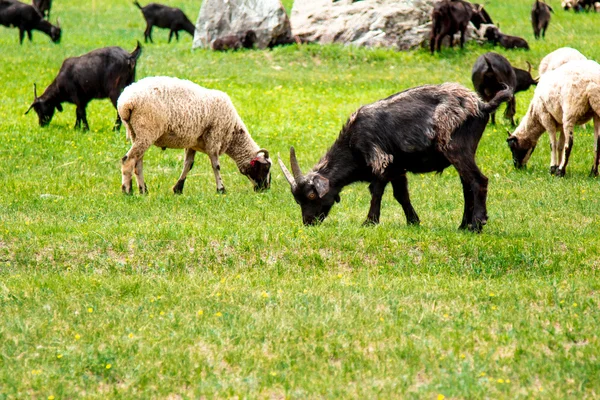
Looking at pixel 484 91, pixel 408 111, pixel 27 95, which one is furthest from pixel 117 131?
pixel 408 111

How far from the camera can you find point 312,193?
10141 millimetres

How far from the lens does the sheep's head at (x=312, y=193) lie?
396 inches

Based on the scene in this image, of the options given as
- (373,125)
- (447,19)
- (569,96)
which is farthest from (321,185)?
(447,19)

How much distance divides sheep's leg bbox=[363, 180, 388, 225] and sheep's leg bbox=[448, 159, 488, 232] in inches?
36.0

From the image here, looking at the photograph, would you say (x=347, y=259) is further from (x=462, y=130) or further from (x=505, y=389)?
(x=505, y=389)

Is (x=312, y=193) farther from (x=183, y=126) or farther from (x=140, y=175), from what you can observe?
(x=140, y=175)

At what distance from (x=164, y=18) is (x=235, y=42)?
7.82 meters

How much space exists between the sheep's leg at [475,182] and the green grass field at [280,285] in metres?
0.27

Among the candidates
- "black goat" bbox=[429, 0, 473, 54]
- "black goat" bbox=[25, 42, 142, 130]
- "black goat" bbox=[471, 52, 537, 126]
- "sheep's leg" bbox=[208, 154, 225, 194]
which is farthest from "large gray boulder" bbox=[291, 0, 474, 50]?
"sheep's leg" bbox=[208, 154, 225, 194]

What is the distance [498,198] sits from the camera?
1259 centimetres

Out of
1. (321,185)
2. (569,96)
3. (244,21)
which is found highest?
(569,96)

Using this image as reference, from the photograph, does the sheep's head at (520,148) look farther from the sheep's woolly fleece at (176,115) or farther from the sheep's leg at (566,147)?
the sheep's woolly fleece at (176,115)

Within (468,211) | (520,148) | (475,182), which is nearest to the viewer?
(475,182)

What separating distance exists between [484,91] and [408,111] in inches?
332
